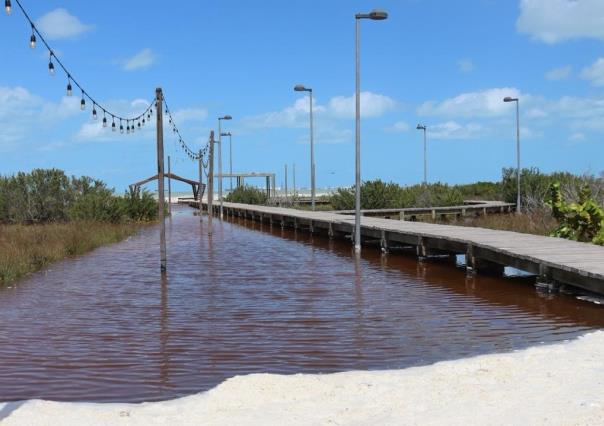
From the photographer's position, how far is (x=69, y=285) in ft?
47.4

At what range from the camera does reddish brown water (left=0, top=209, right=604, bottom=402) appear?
25.1 ft

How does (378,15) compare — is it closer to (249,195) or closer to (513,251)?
(513,251)

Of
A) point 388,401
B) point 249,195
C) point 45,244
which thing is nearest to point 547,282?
point 388,401

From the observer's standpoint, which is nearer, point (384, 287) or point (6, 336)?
point (6, 336)

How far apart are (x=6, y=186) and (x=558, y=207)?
28530 mm

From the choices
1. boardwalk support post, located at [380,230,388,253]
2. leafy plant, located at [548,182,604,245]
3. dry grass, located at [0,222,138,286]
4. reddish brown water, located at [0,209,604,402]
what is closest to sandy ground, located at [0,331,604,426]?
reddish brown water, located at [0,209,604,402]

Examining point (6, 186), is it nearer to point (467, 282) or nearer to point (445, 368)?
point (467, 282)

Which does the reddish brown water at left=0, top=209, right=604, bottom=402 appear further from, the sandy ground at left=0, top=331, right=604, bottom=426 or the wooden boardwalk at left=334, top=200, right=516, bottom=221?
the wooden boardwalk at left=334, top=200, right=516, bottom=221

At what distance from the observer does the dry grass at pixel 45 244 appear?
1604 centimetres

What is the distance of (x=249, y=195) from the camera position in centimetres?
6731

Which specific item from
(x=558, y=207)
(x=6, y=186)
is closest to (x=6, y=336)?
(x=558, y=207)

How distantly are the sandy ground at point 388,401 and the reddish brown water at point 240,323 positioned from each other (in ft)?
2.64

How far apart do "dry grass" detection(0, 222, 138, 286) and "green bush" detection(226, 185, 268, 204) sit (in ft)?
119

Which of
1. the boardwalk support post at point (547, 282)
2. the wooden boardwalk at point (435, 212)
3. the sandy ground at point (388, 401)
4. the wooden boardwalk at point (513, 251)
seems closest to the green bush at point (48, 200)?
the wooden boardwalk at point (435, 212)
